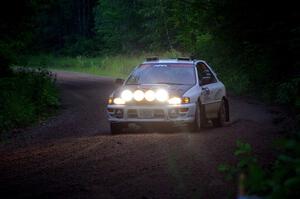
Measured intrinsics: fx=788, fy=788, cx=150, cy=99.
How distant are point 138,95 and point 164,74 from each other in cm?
128

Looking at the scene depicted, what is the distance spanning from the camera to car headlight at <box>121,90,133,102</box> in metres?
15.1

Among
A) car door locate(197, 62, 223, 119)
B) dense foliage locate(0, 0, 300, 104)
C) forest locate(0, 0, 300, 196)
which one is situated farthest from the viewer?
dense foliage locate(0, 0, 300, 104)

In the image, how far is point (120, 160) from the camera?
11.3 meters

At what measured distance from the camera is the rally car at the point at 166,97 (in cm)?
1483

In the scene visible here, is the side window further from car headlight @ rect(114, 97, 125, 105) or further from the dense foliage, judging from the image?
the dense foliage

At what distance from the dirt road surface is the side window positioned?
3.29 ft

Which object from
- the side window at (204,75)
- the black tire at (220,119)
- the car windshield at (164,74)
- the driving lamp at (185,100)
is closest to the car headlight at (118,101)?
the car windshield at (164,74)

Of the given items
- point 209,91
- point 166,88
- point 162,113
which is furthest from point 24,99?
point 162,113

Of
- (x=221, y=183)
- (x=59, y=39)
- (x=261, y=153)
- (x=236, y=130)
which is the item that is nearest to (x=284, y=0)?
(x=236, y=130)

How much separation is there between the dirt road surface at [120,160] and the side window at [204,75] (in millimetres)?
1002

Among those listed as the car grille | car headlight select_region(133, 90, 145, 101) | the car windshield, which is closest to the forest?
the car windshield

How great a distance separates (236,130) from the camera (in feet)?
50.4

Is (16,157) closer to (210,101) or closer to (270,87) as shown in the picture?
(210,101)

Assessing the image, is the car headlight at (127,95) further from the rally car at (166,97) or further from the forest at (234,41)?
the forest at (234,41)
